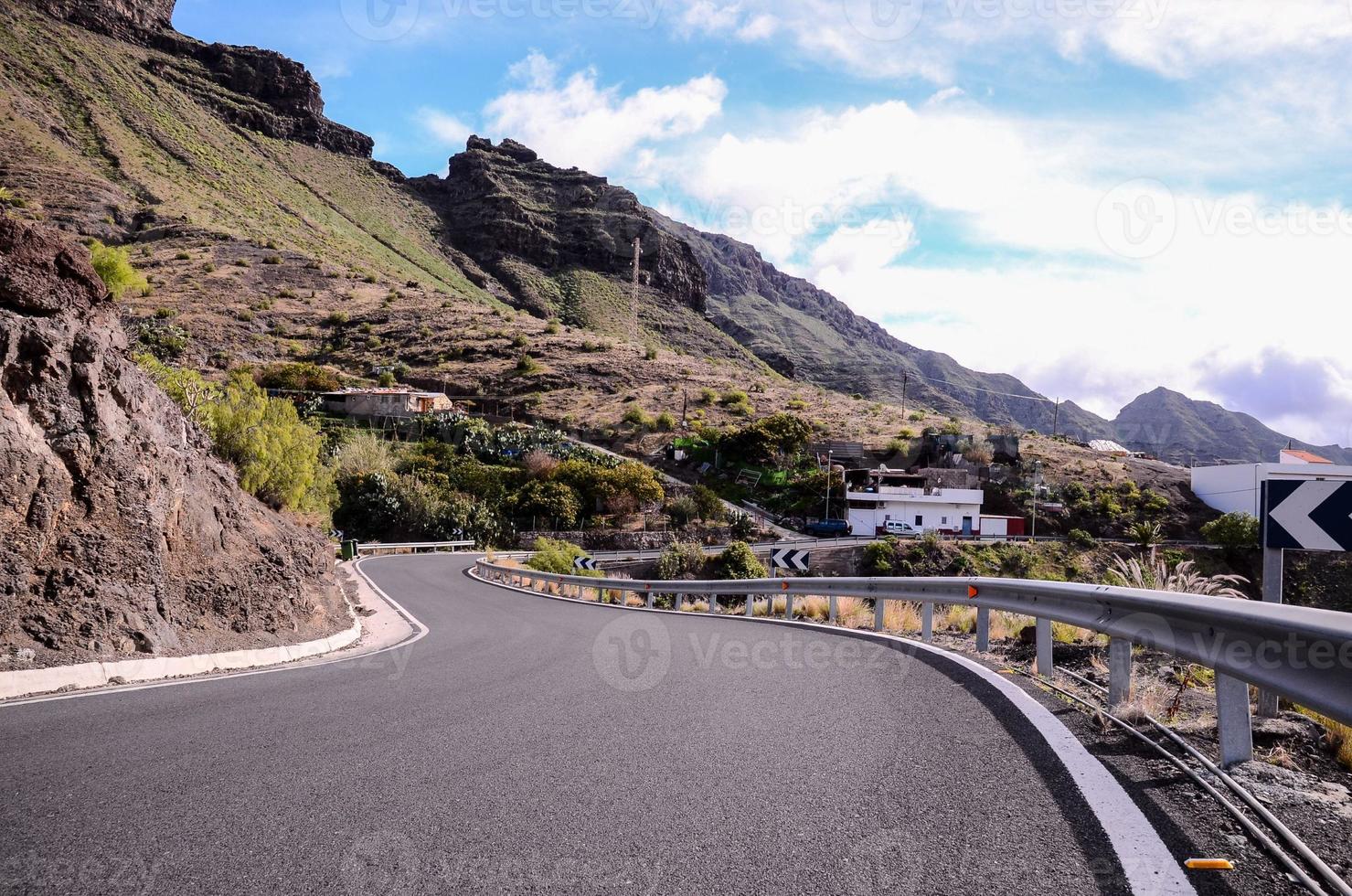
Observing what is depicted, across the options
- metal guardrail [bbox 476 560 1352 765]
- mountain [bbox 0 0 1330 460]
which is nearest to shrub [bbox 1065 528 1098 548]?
mountain [bbox 0 0 1330 460]

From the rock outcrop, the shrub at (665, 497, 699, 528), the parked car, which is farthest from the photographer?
the rock outcrop

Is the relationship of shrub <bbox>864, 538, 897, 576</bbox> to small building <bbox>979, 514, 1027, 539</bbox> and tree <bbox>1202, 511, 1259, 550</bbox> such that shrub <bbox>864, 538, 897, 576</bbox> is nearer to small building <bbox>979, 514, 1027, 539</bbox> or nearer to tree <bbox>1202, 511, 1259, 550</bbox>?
small building <bbox>979, 514, 1027, 539</bbox>

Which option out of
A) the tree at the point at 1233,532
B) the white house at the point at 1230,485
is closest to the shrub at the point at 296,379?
the tree at the point at 1233,532

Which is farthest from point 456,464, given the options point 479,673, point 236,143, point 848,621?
point 236,143

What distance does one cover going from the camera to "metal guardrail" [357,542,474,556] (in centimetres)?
4734

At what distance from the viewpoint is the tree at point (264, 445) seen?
757 inches

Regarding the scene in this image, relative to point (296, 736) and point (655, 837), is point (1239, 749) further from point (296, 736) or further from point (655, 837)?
point (296, 736)

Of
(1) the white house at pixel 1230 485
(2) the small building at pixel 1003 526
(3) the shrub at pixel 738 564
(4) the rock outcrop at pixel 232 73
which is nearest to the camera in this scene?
(3) the shrub at pixel 738 564

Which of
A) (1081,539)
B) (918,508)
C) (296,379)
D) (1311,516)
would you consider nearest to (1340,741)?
(1311,516)

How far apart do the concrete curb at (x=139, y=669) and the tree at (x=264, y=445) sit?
30.3ft

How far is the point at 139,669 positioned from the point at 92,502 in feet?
5.95

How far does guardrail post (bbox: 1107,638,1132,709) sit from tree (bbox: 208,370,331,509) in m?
16.6

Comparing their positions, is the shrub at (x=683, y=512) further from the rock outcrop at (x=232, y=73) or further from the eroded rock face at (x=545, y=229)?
the rock outcrop at (x=232, y=73)

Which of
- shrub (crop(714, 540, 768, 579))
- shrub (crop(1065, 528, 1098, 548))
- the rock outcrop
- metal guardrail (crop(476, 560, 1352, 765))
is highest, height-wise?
the rock outcrop
